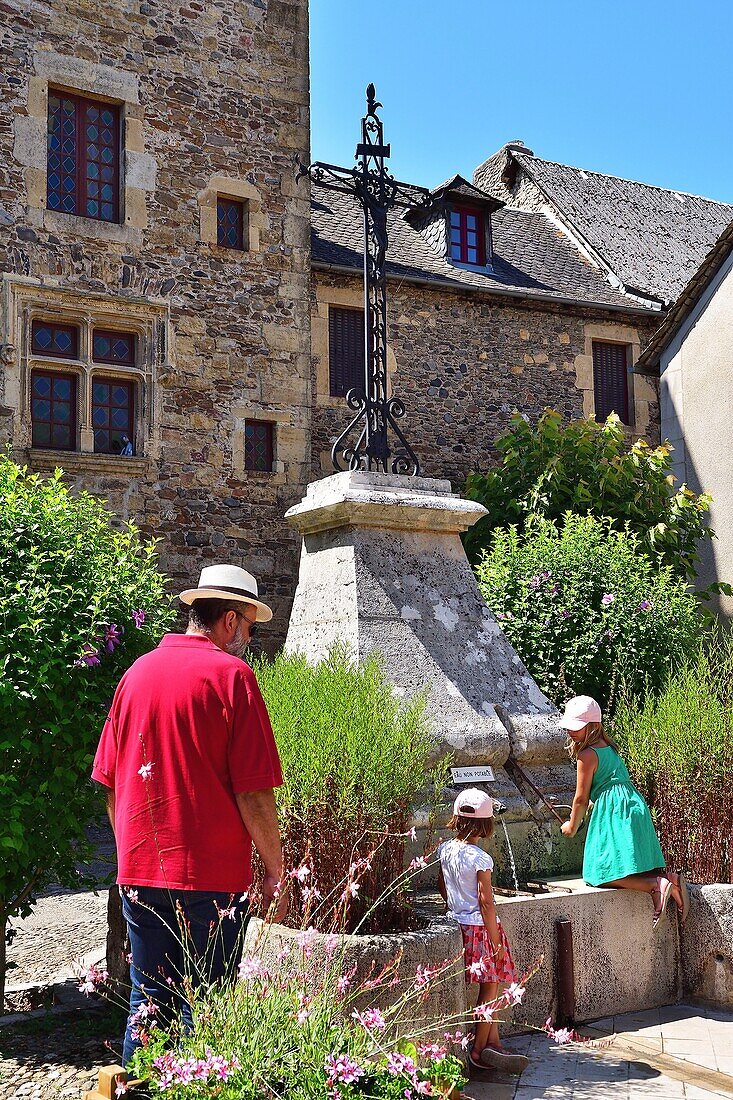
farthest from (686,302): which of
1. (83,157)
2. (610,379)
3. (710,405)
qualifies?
(83,157)

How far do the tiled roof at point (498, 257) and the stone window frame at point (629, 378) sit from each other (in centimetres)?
42

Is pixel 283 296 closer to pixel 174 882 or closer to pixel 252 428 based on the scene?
pixel 252 428

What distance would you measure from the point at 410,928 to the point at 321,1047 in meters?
1.29

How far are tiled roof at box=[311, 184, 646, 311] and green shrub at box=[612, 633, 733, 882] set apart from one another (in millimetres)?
9570

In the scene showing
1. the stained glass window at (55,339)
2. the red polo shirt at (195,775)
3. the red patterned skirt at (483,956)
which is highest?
the stained glass window at (55,339)

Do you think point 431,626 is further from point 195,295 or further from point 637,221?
point 637,221

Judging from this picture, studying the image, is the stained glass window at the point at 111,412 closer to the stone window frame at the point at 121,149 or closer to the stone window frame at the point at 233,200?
the stone window frame at the point at 121,149

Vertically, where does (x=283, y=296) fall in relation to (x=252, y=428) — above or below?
above

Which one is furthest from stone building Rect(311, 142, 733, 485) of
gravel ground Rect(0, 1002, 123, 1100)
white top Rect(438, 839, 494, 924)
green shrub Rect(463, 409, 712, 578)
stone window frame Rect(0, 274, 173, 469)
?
white top Rect(438, 839, 494, 924)

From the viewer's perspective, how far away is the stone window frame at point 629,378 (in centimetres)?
1611

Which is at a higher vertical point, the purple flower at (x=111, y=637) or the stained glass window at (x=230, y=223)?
the stained glass window at (x=230, y=223)

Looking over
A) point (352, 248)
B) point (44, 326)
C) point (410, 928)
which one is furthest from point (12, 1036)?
point (352, 248)

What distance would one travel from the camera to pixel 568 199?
18562mm

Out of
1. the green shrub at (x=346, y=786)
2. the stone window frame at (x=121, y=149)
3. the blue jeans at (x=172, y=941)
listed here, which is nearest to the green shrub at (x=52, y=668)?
the green shrub at (x=346, y=786)
